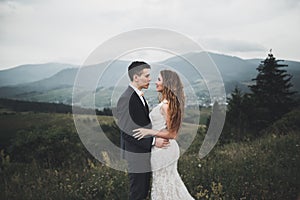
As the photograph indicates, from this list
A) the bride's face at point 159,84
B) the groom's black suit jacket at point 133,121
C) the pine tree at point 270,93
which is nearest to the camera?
the groom's black suit jacket at point 133,121

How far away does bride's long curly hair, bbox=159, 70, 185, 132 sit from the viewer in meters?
3.67

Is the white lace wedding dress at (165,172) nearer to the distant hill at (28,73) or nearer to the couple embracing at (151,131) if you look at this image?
the couple embracing at (151,131)

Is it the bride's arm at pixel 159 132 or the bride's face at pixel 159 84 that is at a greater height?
the bride's face at pixel 159 84

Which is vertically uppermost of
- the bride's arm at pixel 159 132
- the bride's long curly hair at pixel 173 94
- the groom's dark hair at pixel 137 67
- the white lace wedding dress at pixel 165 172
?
the groom's dark hair at pixel 137 67

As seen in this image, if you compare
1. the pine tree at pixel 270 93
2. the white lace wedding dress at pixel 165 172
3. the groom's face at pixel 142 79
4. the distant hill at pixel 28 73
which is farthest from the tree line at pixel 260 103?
the distant hill at pixel 28 73

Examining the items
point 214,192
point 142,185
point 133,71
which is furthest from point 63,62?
point 214,192

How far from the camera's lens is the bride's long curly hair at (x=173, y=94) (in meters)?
3.67

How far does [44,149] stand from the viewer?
4855mm

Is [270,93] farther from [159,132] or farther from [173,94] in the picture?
[159,132]

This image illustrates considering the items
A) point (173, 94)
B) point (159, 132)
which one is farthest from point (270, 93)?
point (159, 132)

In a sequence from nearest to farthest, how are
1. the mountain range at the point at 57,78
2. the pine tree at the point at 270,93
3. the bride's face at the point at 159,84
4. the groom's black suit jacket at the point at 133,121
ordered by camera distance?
the groom's black suit jacket at the point at 133,121 < the bride's face at the point at 159,84 < the mountain range at the point at 57,78 < the pine tree at the point at 270,93

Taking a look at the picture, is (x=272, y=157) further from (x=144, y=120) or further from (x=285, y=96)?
(x=144, y=120)

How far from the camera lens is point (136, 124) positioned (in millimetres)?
3625

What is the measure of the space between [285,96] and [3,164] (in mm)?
3811
